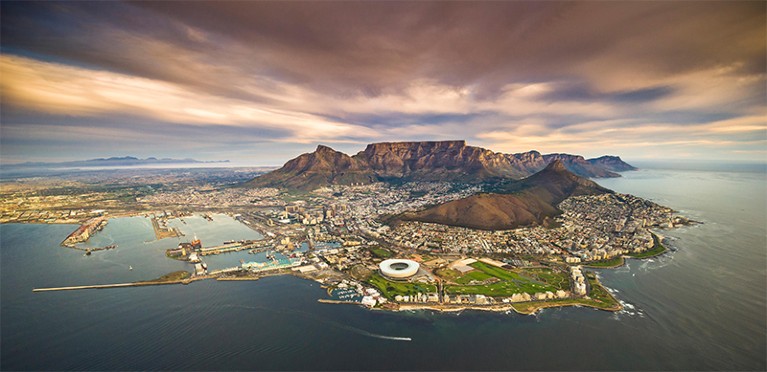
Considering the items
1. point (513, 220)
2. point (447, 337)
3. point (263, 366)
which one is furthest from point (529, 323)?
point (513, 220)

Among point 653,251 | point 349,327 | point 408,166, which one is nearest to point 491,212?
point 653,251

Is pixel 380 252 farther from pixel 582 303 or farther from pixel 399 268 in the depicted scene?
pixel 582 303

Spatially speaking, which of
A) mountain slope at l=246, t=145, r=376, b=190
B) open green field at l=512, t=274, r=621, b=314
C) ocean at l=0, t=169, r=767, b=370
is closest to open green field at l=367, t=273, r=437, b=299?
ocean at l=0, t=169, r=767, b=370

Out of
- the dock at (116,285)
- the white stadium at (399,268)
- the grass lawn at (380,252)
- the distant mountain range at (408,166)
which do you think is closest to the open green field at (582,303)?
the white stadium at (399,268)

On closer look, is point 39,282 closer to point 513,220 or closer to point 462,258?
point 462,258

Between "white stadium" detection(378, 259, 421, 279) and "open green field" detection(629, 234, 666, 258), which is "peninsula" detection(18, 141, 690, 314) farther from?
"open green field" detection(629, 234, 666, 258)

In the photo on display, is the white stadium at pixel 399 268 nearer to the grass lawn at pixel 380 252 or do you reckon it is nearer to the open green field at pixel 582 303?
the grass lawn at pixel 380 252
